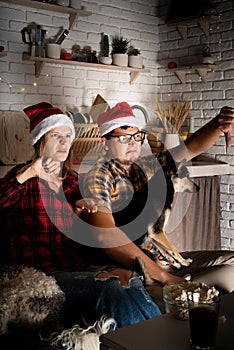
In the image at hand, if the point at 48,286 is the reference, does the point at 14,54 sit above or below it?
above

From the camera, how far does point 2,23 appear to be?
3316 mm

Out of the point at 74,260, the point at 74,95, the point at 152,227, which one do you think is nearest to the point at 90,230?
the point at 74,260

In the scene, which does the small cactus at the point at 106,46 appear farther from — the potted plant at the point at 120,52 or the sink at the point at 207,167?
the sink at the point at 207,167

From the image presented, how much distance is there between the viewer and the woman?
185cm

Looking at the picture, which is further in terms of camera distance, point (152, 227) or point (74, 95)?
point (74, 95)

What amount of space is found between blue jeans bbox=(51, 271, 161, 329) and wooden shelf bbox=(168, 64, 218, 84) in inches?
95.8

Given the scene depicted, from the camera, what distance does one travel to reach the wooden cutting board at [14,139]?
3066 mm

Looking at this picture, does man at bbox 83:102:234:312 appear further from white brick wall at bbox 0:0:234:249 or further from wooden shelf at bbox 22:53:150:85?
white brick wall at bbox 0:0:234:249

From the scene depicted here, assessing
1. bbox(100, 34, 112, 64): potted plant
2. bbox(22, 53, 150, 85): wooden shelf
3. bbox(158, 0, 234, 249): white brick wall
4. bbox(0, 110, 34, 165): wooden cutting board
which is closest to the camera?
bbox(0, 110, 34, 165): wooden cutting board

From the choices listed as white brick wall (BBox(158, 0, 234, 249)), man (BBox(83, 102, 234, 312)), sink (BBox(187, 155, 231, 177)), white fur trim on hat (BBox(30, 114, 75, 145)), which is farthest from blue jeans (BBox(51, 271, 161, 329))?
white brick wall (BBox(158, 0, 234, 249))

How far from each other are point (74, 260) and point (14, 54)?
1.94 m

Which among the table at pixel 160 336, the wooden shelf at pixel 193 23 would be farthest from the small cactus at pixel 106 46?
the table at pixel 160 336

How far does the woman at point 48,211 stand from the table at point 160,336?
0.39m

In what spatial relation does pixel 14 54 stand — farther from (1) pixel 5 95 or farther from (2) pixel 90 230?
(2) pixel 90 230
